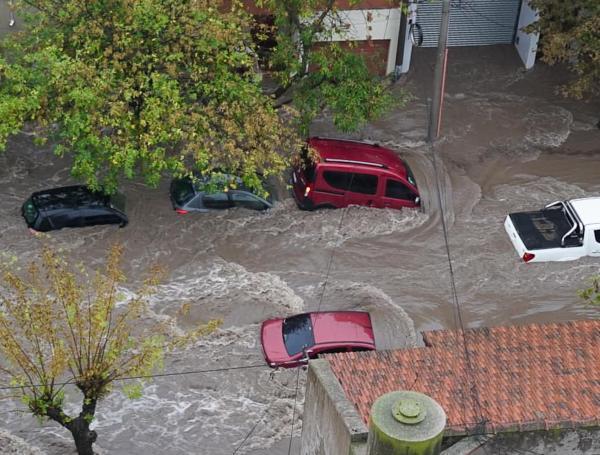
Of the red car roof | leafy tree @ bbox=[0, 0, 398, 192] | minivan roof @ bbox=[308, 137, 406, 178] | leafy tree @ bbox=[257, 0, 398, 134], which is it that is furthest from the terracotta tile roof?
leafy tree @ bbox=[257, 0, 398, 134]

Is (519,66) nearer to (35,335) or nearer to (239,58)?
(239,58)

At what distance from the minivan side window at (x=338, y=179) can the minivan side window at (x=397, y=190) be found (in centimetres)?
91

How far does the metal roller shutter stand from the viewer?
2683 centimetres

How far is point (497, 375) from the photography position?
37.6 ft

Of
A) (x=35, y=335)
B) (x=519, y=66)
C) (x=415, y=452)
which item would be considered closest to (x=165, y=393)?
(x=35, y=335)

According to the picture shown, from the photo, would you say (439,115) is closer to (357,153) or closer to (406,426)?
(357,153)

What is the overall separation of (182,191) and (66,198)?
8.25 feet

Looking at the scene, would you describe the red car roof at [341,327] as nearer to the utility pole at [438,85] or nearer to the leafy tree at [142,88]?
the leafy tree at [142,88]

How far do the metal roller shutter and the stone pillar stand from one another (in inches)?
832

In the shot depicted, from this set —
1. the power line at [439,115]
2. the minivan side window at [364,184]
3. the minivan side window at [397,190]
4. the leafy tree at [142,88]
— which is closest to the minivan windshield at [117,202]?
the leafy tree at [142,88]

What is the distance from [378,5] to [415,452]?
18858 mm

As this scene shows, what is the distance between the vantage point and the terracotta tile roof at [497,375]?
10.2 m

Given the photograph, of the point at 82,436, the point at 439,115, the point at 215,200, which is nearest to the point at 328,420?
the point at 82,436

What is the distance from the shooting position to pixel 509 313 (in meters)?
17.4
